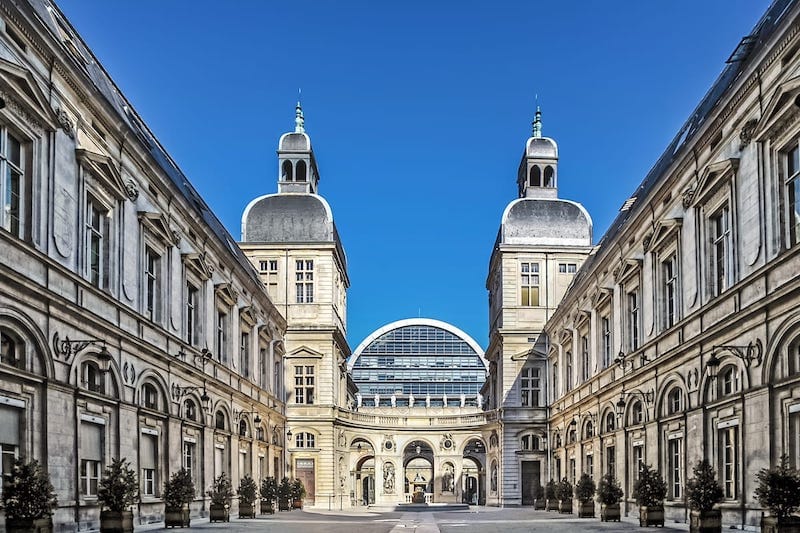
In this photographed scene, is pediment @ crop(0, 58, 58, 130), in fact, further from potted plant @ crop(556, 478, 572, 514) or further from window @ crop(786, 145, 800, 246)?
potted plant @ crop(556, 478, 572, 514)

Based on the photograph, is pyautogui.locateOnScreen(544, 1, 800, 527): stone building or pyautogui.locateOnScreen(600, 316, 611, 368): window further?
pyautogui.locateOnScreen(600, 316, 611, 368): window

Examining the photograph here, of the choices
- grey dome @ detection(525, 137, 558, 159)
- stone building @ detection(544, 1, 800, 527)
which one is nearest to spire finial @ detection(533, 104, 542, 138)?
grey dome @ detection(525, 137, 558, 159)

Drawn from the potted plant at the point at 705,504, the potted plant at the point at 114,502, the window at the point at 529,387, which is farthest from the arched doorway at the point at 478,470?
the potted plant at the point at 114,502

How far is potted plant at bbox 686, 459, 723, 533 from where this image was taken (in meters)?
21.2

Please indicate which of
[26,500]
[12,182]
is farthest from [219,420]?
[26,500]

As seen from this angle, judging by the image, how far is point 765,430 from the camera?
2023cm

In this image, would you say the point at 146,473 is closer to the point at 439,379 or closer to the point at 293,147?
the point at 293,147

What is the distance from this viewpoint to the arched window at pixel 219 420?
36.6 metres

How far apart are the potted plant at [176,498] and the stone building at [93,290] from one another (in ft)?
2.08

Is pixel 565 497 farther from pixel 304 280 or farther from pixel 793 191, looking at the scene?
pixel 793 191

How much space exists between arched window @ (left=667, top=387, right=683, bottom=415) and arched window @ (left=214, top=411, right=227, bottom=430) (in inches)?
630

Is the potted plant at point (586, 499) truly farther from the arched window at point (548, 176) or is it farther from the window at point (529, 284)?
the arched window at point (548, 176)

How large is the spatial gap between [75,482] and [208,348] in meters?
14.2

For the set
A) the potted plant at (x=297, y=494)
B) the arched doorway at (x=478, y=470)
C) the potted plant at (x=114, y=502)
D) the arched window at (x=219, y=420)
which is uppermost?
the arched window at (x=219, y=420)
